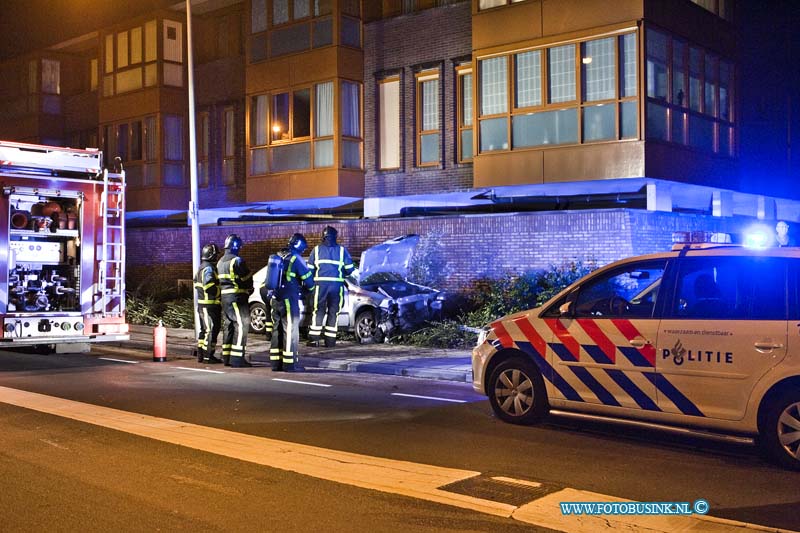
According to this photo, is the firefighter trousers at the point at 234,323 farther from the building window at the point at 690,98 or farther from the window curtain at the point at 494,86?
the building window at the point at 690,98

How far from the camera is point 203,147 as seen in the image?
29000 mm

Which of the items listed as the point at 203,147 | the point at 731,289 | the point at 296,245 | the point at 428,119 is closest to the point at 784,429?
the point at 731,289

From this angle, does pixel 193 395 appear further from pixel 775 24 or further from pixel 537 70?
pixel 775 24

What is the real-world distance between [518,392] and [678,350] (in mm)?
1832

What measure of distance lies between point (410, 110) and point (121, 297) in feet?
36.3

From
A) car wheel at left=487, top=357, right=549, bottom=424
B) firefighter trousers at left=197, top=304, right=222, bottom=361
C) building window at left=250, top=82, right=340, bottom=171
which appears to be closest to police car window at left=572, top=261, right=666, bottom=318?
car wheel at left=487, top=357, right=549, bottom=424

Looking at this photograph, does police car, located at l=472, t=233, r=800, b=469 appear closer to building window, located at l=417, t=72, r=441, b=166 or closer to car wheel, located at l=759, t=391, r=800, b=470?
car wheel, located at l=759, t=391, r=800, b=470

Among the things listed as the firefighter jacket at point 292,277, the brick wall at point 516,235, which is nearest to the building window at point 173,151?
the brick wall at point 516,235

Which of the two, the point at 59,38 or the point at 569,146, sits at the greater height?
the point at 59,38

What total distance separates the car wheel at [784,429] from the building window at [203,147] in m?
23.6

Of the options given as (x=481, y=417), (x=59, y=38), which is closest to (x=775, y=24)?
(x=481, y=417)

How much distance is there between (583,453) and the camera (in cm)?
785

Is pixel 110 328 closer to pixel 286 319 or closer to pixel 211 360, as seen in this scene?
pixel 211 360

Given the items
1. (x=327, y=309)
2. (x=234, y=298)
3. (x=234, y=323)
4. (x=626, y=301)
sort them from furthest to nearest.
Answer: (x=327, y=309) → (x=234, y=323) → (x=234, y=298) → (x=626, y=301)
